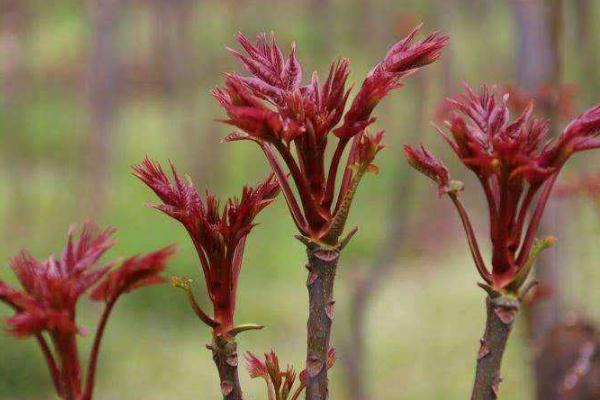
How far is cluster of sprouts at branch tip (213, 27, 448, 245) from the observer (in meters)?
0.60

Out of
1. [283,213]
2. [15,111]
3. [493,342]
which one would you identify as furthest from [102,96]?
[493,342]

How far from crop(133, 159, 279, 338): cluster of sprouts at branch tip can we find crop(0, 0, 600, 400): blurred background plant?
4.07 ft

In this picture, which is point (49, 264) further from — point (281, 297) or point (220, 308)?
point (281, 297)

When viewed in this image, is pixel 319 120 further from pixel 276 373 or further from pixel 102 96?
pixel 102 96

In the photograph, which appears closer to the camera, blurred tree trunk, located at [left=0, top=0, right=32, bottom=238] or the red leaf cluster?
the red leaf cluster

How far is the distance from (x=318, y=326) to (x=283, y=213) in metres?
7.96

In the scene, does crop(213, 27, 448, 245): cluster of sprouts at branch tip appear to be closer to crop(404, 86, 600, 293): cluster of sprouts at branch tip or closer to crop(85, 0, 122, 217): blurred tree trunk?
crop(404, 86, 600, 293): cluster of sprouts at branch tip

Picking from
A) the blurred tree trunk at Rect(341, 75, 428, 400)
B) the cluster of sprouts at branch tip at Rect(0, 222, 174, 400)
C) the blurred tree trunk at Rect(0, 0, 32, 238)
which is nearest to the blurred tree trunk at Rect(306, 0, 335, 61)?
the blurred tree trunk at Rect(0, 0, 32, 238)

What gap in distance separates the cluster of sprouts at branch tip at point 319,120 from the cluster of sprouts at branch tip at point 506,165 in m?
0.05

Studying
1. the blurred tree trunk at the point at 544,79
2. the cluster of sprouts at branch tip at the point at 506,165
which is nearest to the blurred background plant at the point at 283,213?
the blurred tree trunk at the point at 544,79

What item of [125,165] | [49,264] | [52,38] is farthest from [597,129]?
[52,38]

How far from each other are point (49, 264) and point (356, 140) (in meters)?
0.27

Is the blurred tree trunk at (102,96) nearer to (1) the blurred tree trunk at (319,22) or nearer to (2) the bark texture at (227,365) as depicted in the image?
(1) the blurred tree trunk at (319,22)

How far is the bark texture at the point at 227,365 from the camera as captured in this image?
0.65 m
